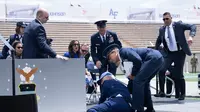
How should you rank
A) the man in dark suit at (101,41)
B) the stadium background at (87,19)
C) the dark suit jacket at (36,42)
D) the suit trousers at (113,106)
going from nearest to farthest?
the suit trousers at (113,106) → the dark suit jacket at (36,42) → the man in dark suit at (101,41) → the stadium background at (87,19)

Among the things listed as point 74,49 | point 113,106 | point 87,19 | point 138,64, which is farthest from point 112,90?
point 87,19

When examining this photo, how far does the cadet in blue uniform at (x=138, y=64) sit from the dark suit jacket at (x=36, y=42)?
2.82ft

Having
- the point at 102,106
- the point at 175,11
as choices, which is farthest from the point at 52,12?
the point at 102,106

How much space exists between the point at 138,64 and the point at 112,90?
1.58 ft

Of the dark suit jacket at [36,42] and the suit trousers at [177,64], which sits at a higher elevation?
the dark suit jacket at [36,42]

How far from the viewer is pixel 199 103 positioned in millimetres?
6391

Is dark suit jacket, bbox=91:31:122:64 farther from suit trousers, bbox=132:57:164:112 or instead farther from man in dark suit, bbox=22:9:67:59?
suit trousers, bbox=132:57:164:112

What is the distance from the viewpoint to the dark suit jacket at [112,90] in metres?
4.93

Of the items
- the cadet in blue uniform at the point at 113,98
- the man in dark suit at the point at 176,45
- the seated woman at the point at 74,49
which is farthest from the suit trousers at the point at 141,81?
the man in dark suit at the point at 176,45

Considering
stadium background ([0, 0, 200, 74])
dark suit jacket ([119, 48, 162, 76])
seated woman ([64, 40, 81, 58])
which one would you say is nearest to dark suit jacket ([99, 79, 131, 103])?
dark suit jacket ([119, 48, 162, 76])

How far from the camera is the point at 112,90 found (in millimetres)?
4949

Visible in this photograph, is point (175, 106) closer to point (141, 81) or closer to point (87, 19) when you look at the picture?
point (141, 81)

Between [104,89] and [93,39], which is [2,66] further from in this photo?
[93,39]

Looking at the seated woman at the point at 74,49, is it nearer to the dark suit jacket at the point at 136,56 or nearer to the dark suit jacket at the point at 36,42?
the dark suit jacket at the point at 36,42
